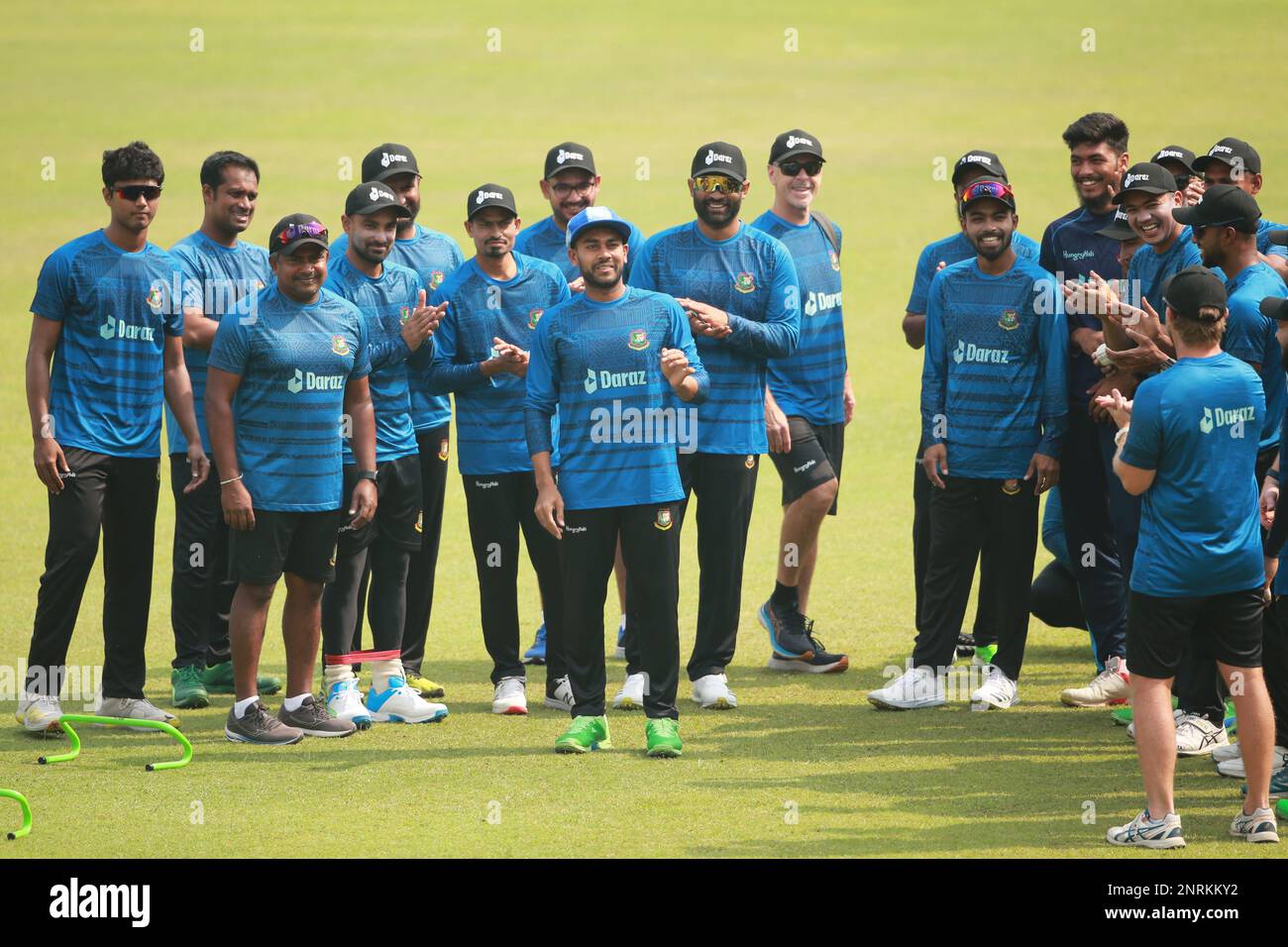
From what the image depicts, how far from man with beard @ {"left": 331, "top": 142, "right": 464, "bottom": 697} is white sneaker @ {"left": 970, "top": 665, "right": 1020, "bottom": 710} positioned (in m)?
2.74

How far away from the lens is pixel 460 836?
21.5 ft

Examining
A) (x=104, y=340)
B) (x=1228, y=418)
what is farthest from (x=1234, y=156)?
(x=104, y=340)

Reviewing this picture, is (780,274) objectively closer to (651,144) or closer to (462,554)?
(462,554)

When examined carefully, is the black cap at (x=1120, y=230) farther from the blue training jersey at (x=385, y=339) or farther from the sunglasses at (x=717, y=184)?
the blue training jersey at (x=385, y=339)

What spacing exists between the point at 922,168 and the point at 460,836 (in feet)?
64.7

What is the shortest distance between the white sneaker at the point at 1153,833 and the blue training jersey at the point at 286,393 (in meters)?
3.80

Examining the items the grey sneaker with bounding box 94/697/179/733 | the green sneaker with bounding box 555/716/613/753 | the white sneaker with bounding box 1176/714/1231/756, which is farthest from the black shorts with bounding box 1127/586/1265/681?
the grey sneaker with bounding box 94/697/179/733

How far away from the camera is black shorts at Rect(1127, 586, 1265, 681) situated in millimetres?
6426

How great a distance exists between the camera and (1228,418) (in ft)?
20.7

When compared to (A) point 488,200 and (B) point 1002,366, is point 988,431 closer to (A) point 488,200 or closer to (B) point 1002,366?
(B) point 1002,366

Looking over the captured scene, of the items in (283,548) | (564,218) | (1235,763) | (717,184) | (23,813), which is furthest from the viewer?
(564,218)

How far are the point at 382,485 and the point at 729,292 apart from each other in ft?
6.46

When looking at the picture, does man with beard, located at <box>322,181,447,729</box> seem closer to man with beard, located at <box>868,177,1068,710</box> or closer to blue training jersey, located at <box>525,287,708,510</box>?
blue training jersey, located at <box>525,287,708,510</box>

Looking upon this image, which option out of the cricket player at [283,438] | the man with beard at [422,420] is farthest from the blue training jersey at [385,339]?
the cricket player at [283,438]
